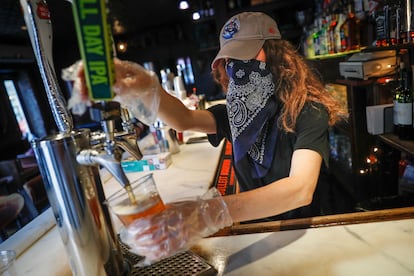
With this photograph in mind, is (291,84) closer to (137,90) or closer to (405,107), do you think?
(137,90)

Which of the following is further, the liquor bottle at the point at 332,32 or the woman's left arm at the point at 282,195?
the liquor bottle at the point at 332,32

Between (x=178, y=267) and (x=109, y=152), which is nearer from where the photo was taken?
(x=109, y=152)

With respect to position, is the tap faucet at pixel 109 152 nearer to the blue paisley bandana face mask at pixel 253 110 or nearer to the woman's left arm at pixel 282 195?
the woman's left arm at pixel 282 195

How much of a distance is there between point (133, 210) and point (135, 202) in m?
0.01

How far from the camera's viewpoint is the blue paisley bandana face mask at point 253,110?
1169 millimetres

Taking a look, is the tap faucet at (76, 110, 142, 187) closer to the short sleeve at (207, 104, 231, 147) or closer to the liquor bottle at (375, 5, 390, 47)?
the short sleeve at (207, 104, 231, 147)

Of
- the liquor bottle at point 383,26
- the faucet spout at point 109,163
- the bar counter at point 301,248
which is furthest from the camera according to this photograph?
the liquor bottle at point 383,26

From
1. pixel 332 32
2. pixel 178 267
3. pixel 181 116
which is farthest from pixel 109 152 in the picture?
pixel 332 32

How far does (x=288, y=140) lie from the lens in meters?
1.21

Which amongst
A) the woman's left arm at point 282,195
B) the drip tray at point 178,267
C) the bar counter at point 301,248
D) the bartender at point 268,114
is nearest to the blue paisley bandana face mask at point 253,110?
the bartender at point 268,114

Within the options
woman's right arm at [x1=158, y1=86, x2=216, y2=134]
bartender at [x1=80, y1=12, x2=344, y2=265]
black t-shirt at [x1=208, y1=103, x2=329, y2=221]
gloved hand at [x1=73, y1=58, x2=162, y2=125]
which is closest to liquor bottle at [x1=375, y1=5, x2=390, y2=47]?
bartender at [x1=80, y1=12, x2=344, y2=265]

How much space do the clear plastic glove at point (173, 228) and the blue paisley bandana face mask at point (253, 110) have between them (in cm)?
60

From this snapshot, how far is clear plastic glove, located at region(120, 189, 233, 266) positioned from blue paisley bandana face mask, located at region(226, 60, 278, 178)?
1.97 ft

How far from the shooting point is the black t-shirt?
98 centimetres
